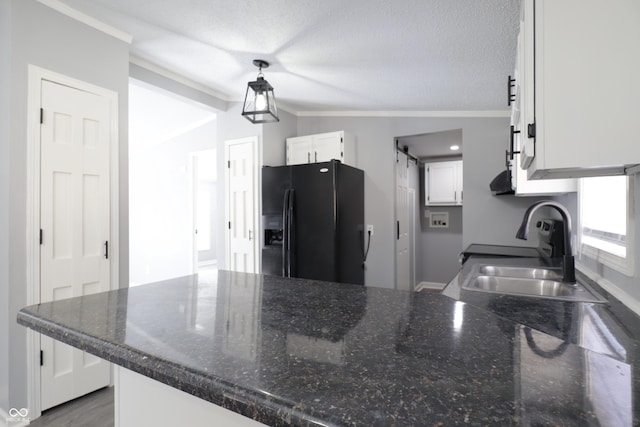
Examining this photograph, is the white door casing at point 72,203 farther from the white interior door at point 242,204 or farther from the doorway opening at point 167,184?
the doorway opening at point 167,184

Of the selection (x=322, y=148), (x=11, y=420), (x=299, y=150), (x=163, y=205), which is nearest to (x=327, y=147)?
(x=322, y=148)

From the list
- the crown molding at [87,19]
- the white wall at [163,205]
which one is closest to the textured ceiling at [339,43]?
the crown molding at [87,19]

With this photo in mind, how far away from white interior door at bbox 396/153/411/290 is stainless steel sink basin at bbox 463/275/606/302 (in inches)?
86.7

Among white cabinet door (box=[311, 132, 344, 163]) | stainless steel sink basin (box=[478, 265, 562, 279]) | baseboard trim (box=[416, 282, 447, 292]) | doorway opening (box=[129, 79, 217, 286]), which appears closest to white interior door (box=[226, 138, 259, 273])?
white cabinet door (box=[311, 132, 344, 163])

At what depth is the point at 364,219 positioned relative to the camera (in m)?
3.93

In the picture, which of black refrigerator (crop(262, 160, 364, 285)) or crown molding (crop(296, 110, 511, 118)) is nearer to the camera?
black refrigerator (crop(262, 160, 364, 285))

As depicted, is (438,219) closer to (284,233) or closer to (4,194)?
(284,233)

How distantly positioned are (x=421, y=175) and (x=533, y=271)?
13.3 feet

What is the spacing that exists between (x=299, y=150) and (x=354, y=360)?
3.42 meters

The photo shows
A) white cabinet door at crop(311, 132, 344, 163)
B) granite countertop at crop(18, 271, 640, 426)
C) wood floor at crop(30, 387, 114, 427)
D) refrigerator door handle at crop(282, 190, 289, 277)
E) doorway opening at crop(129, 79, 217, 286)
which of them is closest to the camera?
granite countertop at crop(18, 271, 640, 426)

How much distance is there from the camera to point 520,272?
1982 millimetres

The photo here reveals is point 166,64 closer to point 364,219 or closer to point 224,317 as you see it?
point 364,219

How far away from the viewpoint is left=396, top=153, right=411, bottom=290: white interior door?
4.12 meters

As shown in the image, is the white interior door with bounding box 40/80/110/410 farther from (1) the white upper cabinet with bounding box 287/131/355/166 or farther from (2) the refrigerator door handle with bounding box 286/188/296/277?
(1) the white upper cabinet with bounding box 287/131/355/166
